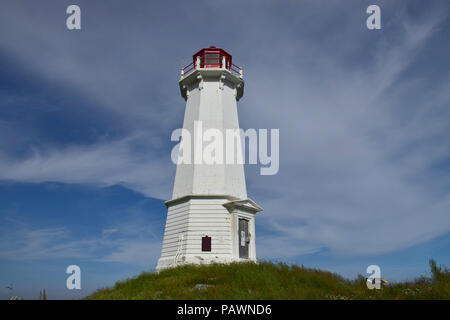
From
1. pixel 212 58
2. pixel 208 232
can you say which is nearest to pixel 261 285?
pixel 208 232

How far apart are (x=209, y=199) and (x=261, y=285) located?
7477mm

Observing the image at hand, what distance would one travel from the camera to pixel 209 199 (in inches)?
765

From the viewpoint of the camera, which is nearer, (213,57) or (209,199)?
(209,199)

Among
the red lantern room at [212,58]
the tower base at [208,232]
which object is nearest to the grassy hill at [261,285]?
the tower base at [208,232]

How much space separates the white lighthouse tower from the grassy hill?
249 cm

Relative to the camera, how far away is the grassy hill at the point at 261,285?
1162cm

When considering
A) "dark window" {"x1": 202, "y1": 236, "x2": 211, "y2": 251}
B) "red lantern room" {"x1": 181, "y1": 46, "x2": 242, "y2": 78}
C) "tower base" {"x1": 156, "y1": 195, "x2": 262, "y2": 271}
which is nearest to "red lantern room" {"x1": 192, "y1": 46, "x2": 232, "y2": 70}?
"red lantern room" {"x1": 181, "y1": 46, "x2": 242, "y2": 78}

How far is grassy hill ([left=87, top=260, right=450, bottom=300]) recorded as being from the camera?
11.6m

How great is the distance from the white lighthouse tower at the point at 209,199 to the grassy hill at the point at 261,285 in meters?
2.49

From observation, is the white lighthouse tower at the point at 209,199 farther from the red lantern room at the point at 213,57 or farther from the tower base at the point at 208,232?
the red lantern room at the point at 213,57

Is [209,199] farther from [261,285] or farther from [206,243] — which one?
[261,285]
